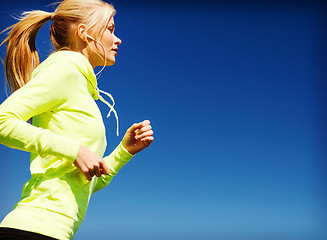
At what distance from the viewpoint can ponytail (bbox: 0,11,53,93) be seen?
2854 millimetres

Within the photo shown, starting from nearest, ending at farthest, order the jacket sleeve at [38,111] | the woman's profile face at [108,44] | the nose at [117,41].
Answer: the jacket sleeve at [38,111] < the woman's profile face at [108,44] < the nose at [117,41]

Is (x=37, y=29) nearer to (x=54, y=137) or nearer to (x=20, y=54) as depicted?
(x=20, y=54)

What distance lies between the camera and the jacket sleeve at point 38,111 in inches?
87.9

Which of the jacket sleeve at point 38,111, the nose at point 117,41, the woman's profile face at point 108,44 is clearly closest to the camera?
the jacket sleeve at point 38,111

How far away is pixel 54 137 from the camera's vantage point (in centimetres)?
230

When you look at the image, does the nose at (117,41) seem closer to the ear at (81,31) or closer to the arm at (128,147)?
the ear at (81,31)

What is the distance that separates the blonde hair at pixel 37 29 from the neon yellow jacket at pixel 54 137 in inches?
13.0

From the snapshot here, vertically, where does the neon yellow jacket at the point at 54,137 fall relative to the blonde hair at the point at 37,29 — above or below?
A: below

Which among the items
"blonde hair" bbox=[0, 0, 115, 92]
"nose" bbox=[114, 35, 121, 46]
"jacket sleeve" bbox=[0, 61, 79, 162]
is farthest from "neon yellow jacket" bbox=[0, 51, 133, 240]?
"nose" bbox=[114, 35, 121, 46]

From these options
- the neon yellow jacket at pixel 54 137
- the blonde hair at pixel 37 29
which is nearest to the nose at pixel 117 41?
the blonde hair at pixel 37 29

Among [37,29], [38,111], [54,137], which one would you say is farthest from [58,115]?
[37,29]

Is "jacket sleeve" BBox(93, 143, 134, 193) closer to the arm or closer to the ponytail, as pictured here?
the arm

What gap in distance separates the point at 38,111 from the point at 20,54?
74 cm

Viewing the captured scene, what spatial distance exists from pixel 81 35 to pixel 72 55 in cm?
28
